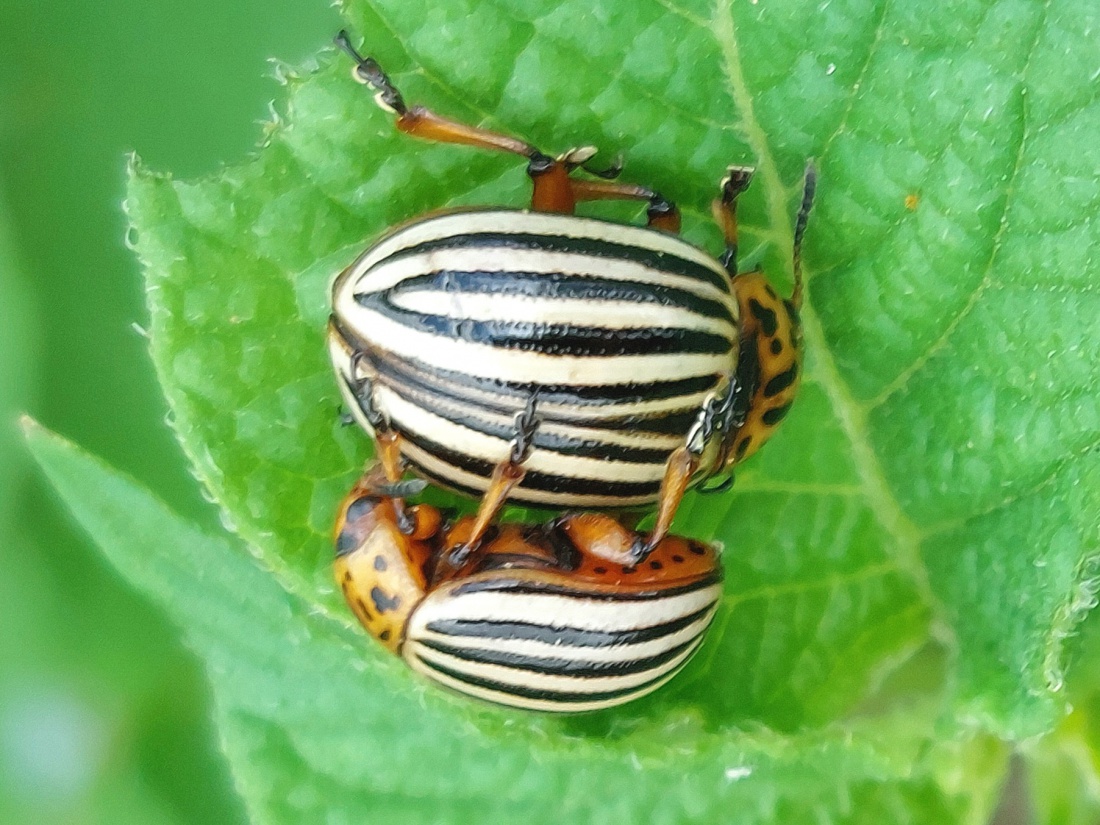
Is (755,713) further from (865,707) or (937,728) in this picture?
(865,707)

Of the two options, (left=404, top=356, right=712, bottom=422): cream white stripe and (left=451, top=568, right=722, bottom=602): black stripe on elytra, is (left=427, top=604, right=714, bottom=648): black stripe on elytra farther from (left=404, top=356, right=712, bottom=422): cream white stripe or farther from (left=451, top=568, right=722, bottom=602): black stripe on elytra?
(left=404, top=356, right=712, bottom=422): cream white stripe

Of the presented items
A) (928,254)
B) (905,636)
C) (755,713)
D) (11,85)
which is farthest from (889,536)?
(11,85)

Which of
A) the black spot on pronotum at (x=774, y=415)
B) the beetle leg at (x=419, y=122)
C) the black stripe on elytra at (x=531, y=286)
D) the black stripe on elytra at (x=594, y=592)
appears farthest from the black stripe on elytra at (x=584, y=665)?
the beetle leg at (x=419, y=122)

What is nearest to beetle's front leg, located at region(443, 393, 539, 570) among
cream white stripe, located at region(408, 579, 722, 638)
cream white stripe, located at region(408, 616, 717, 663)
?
cream white stripe, located at region(408, 579, 722, 638)

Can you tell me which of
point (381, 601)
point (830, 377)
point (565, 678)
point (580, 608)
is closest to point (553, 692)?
point (565, 678)

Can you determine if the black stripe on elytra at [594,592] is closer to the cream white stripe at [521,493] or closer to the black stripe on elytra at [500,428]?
the cream white stripe at [521,493]

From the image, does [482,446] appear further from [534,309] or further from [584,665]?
[584,665]
